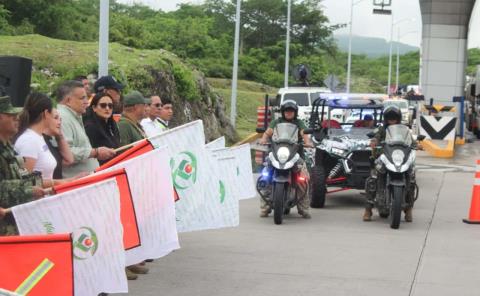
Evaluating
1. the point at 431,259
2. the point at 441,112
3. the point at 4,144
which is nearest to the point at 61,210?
the point at 4,144

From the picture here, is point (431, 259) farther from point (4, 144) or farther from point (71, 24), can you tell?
point (71, 24)

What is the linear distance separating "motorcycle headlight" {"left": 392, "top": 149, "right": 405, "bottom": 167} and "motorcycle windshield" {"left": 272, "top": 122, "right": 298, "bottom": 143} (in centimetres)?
139

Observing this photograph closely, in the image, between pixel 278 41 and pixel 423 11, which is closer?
pixel 423 11

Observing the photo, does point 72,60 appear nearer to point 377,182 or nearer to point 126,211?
point 377,182

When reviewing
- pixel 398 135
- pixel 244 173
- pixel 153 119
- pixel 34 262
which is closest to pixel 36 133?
pixel 34 262

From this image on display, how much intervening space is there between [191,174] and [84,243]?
9.88 feet

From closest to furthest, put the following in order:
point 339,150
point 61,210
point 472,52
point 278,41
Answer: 1. point 61,210
2. point 339,150
3. point 278,41
4. point 472,52

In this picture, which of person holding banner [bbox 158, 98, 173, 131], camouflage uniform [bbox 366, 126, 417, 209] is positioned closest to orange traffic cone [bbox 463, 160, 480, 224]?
camouflage uniform [bbox 366, 126, 417, 209]

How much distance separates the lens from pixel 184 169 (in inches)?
335

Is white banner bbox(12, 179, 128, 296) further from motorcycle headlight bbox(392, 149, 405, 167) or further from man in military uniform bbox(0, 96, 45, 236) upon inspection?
motorcycle headlight bbox(392, 149, 405, 167)

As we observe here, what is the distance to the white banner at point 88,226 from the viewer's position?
556cm

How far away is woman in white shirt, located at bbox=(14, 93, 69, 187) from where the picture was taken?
21.5 feet

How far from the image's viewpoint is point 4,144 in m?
5.90

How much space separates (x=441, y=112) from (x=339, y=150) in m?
14.8
